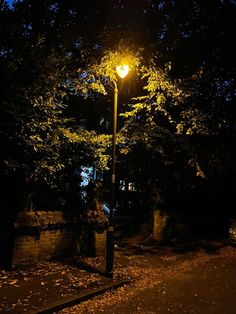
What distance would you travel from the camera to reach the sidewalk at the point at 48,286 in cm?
721

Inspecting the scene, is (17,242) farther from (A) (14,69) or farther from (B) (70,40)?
A: (B) (70,40)

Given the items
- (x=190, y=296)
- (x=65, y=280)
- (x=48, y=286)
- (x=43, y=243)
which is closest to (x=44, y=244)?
(x=43, y=243)

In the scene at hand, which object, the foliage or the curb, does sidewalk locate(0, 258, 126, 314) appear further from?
the foliage

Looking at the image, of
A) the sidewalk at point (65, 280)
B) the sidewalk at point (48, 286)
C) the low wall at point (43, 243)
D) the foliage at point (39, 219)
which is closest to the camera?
the sidewalk at point (48, 286)

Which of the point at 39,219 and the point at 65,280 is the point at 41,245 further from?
the point at 65,280

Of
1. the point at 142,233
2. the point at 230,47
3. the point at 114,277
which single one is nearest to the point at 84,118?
the point at 142,233

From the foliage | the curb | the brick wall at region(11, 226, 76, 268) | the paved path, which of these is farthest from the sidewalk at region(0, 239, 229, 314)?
the foliage

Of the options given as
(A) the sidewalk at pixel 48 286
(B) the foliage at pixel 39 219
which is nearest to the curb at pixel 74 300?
(A) the sidewalk at pixel 48 286

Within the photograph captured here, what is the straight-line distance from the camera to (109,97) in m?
20.3

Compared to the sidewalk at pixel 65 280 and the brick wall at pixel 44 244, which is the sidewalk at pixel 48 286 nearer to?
the sidewalk at pixel 65 280

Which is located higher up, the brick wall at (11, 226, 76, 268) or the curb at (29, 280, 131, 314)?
the brick wall at (11, 226, 76, 268)

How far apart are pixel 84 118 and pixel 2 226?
1131cm

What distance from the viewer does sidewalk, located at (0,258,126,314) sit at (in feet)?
23.6

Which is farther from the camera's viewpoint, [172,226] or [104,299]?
[172,226]
